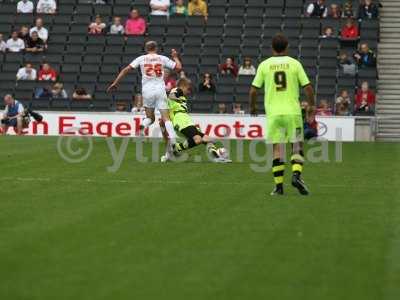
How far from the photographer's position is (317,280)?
9.90 m

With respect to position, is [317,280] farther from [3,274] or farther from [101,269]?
[3,274]

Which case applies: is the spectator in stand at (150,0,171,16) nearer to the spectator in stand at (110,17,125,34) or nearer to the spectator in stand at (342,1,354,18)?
the spectator in stand at (110,17,125,34)

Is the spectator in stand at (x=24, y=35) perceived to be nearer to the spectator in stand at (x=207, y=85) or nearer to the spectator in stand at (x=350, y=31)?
the spectator in stand at (x=207, y=85)

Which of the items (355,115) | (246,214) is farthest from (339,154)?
(246,214)

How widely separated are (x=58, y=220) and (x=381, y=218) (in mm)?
3575

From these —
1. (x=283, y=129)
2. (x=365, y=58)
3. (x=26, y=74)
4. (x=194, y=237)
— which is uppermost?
(x=365, y=58)

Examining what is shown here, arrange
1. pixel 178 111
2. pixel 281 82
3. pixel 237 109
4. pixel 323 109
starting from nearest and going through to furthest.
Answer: pixel 281 82
pixel 178 111
pixel 323 109
pixel 237 109

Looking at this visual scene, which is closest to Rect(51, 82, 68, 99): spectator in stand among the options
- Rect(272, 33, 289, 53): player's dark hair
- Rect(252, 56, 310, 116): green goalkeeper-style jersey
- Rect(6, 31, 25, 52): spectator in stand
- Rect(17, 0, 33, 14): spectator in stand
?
Rect(6, 31, 25, 52): spectator in stand

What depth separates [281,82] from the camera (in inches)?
690

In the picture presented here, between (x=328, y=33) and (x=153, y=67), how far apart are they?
15.6 meters

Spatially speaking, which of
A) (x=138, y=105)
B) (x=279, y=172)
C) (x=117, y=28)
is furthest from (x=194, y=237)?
(x=117, y=28)

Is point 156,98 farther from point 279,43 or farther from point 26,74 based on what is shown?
point 26,74

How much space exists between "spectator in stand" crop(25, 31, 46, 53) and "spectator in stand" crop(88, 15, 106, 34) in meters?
1.69

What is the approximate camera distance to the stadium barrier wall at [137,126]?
3725 cm
